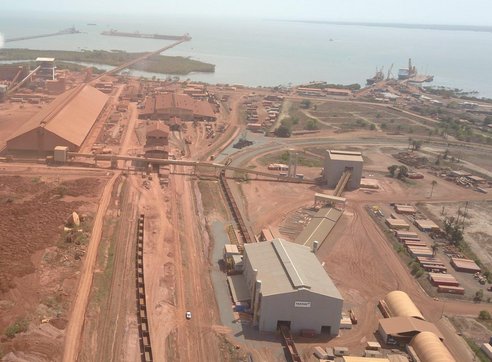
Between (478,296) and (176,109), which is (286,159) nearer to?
(176,109)

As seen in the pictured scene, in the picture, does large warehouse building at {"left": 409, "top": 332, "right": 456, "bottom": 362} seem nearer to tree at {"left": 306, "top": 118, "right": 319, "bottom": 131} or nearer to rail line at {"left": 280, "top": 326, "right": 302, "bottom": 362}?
rail line at {"left": 280, "top": 326, "right": 302, "bottom": 362}

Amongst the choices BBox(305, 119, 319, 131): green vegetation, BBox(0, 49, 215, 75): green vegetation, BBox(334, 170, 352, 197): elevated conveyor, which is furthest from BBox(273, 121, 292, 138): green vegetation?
BBox(0, 49, 215, 75): green vegetation

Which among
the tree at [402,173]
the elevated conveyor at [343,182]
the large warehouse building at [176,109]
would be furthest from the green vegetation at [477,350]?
the large warehouse building at [176,109]

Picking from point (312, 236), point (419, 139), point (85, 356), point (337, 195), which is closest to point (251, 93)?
point (419, 139)

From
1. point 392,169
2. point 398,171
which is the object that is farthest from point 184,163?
point 398,171

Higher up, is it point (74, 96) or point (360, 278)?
point (74, 96)

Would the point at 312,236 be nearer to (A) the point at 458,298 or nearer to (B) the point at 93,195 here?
(A) the point at 458,298
